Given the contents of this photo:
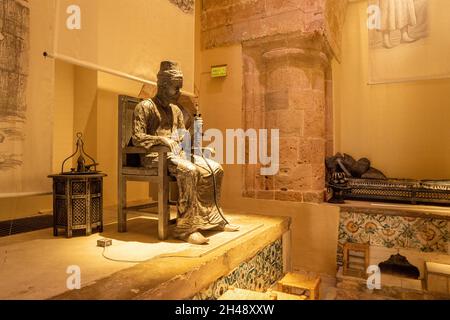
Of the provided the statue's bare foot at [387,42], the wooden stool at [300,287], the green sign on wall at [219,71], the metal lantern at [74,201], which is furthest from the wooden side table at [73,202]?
the statue's bare foot at [387,42]

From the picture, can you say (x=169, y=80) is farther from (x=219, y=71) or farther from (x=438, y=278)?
(x=438, y=278)

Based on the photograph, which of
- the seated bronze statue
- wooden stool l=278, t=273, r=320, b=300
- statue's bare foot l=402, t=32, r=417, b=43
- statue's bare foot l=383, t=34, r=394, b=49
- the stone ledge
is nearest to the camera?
the stone ledge

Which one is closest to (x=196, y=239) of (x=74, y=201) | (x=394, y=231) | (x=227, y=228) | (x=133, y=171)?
(x=227, y=228)

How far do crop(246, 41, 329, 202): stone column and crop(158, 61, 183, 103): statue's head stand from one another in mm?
1887

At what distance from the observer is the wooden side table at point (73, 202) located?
105 inches

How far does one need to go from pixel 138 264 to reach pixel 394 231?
3.01 meters

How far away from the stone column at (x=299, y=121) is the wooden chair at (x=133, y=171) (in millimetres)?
1992

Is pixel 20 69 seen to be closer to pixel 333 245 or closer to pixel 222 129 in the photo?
pixel 222 129

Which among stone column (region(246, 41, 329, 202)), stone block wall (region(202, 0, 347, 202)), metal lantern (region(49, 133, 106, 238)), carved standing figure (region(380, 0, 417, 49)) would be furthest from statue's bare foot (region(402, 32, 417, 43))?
metal lantern (region(49, 133, 106, 238))

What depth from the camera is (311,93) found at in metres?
4.25

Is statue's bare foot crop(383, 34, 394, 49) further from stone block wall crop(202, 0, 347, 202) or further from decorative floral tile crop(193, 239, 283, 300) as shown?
decorative floral tile crop(193, 239, 283, 300)

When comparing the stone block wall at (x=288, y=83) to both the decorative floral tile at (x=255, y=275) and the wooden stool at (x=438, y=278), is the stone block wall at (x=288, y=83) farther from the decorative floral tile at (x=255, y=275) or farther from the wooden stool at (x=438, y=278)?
the wooden stool at (x=438, y=278)

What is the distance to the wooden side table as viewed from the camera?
2.66 m

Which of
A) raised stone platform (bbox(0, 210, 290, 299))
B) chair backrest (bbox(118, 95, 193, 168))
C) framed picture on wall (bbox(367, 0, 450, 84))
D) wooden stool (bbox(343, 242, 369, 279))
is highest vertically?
framed picture on wall (bbox(367, 0, 450, 84))
